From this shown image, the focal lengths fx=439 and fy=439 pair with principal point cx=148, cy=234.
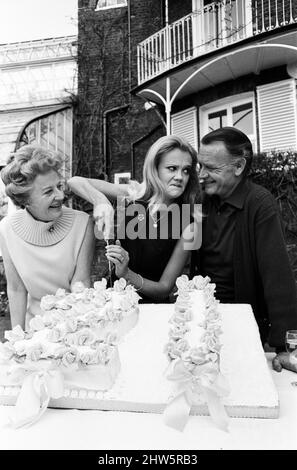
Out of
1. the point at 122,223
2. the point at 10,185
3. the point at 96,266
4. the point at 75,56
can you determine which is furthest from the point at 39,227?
the point at 75,56

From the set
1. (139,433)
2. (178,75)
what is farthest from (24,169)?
(178,75)

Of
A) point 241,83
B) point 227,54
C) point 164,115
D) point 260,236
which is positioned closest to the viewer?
point 260,236

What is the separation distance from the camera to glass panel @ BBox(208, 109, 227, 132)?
10.4 m

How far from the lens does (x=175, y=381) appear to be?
113cm

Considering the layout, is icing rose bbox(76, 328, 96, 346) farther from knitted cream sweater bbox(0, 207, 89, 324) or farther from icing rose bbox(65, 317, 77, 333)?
knitted cream sweater bbox(0, 207, 89, 324)

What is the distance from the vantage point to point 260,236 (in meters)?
2.03

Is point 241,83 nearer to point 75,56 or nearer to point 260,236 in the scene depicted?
point 75,56

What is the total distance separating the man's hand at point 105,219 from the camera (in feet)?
7.22

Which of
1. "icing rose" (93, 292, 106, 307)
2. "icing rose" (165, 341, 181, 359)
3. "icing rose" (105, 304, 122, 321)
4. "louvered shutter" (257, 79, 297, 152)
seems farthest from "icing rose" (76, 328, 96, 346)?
"louvered shutter" (257, 79, 297, 152)

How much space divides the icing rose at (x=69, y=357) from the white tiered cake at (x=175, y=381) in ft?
0.15

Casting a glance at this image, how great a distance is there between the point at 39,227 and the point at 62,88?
1072 centimetres

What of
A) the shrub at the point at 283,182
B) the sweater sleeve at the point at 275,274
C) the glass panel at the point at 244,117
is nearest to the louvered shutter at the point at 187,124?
the glass panel at the point at 244,117

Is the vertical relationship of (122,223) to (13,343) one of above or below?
above
